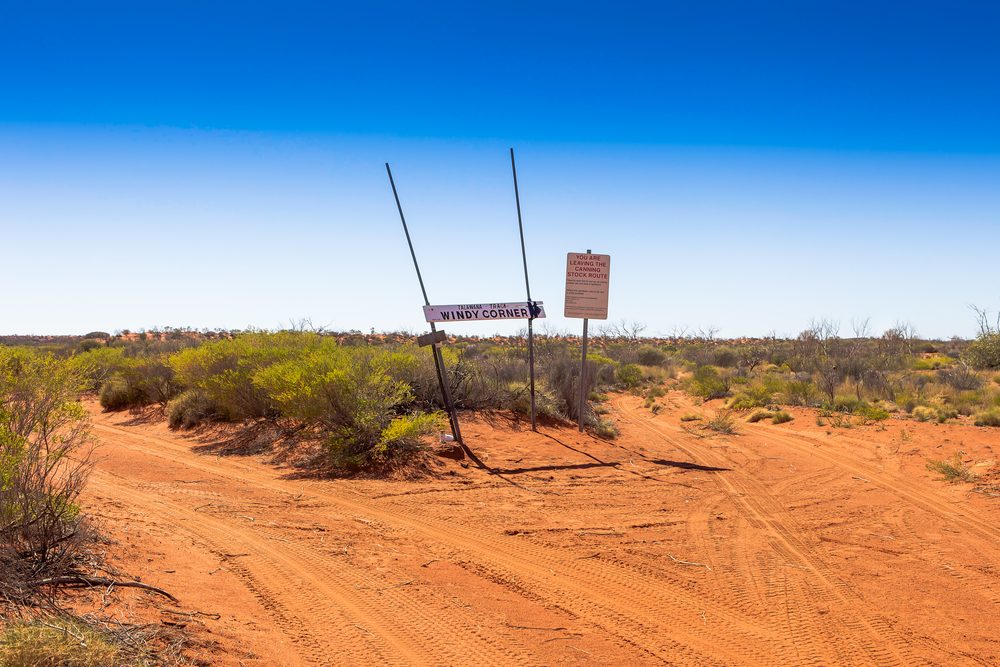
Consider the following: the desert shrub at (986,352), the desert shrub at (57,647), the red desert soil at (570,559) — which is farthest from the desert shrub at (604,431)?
the desert shrub at (986,352)

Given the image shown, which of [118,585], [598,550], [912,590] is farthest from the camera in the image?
[598,550]

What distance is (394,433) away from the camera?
10.7m

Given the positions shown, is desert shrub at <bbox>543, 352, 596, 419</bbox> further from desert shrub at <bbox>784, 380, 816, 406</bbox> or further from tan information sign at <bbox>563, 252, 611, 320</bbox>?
desert shrub at <bbox>784, 380, 816, 406</bbox>

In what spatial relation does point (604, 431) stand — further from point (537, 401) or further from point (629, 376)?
point (629, 376)

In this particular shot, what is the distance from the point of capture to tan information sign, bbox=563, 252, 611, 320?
13242 millimetres

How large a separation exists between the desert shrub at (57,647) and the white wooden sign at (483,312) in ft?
27.5

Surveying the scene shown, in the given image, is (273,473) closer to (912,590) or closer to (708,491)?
(708,491)

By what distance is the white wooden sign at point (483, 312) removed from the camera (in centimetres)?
1200

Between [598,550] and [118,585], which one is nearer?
[118,585]

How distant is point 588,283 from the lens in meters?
13.3

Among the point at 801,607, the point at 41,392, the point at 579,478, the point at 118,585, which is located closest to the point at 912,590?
the point at 801,607

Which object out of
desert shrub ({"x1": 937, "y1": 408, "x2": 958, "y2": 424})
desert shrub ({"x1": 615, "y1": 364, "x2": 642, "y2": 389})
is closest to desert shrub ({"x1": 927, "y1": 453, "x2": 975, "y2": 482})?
desert shrub ({"x1": 937, "y1": 408, "x2": 958, "y2": 424})

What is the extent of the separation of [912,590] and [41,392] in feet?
25.9

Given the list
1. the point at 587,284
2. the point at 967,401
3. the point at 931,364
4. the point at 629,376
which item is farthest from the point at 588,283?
the point at 931,364
